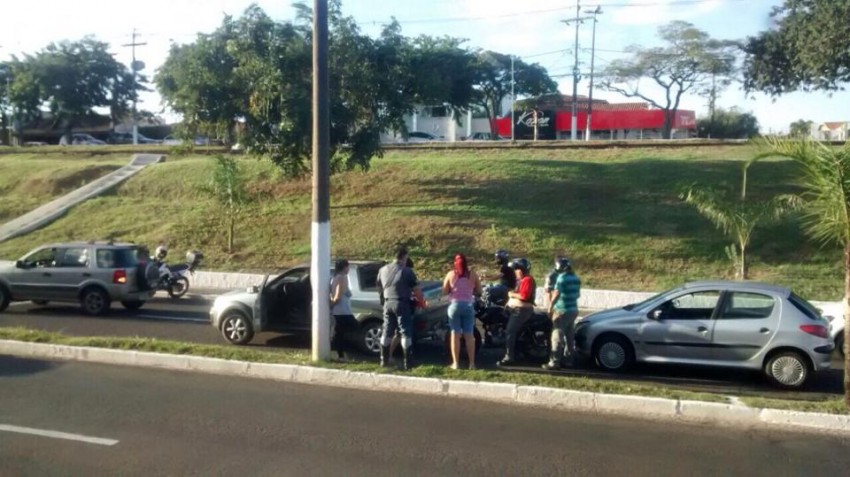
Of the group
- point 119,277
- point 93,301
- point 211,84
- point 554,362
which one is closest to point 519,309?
point 554,362

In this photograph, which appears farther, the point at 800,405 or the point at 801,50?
the point at 801,50

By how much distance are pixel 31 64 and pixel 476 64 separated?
34856 mm

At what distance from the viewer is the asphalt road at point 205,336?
10.4 metres

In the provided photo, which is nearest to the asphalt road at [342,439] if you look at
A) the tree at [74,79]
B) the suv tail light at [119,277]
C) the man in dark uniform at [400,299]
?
the man in dark uniform at [400,299]

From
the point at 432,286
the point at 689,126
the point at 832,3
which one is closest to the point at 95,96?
the point at 689,126

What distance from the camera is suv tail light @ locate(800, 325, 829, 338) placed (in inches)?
402

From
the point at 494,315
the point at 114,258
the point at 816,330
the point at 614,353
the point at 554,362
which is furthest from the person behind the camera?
the point at 114,258

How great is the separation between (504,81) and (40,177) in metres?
41.7

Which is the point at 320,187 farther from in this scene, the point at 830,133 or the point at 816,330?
the point at 830,133

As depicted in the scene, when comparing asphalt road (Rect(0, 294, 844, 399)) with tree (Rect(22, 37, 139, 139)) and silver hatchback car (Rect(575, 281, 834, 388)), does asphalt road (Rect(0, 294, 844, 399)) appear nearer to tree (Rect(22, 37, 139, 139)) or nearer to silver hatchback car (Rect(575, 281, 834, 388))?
silver hatchback car (Rect(575, 281, 834, 388))

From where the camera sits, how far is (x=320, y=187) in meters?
10.6

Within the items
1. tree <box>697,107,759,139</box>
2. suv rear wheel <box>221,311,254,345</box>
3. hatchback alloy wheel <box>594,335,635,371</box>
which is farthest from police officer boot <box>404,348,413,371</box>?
tree <box>697,107,759,139</box>

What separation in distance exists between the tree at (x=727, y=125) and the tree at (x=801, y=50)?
112 feet

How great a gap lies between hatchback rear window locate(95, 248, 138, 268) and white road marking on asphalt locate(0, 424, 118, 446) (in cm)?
934
